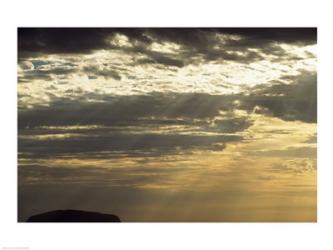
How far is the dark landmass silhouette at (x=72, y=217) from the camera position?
1430 centimetres

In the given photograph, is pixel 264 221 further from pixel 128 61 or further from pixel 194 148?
pixel 128 61

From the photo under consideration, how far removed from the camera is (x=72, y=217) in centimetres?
1433

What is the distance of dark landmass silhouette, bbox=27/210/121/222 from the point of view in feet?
46.9

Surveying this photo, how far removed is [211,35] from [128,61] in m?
1.41

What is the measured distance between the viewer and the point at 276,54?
1466 cm

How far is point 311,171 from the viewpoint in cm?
1423

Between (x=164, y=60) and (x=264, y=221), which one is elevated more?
(x=164, y=60)

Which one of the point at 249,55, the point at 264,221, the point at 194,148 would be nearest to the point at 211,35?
the point at 249,55
